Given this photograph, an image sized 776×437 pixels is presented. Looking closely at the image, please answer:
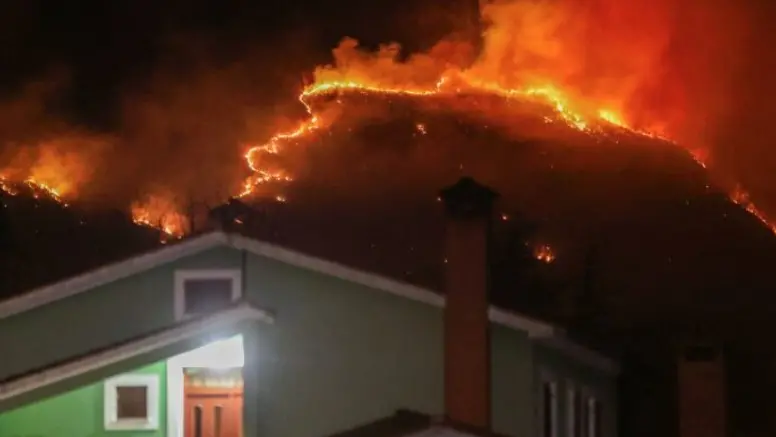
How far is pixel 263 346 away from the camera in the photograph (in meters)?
14.1

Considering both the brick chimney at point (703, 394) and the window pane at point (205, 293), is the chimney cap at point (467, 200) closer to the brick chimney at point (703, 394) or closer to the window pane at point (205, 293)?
the window pane at point (205, 293)

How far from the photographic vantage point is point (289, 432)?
1385cm

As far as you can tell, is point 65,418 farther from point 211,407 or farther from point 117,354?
point 211,407

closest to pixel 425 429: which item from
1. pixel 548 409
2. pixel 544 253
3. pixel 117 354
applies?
pixel 117 354

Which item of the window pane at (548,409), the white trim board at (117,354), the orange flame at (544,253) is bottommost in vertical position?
the window pane at (548,409)

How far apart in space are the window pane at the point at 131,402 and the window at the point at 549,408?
4.84 m

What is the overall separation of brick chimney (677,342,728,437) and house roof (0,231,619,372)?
8.91 feet

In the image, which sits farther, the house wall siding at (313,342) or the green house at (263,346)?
the house wall siding at (313,342)

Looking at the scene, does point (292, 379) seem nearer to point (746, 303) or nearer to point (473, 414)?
point (473, 414)

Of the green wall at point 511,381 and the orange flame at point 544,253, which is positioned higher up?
the orange flame at point 544,253

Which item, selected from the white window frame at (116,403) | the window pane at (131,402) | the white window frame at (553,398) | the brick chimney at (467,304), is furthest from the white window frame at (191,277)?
the white window frame at (553,398)

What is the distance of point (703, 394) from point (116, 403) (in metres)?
7.94

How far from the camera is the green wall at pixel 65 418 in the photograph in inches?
512

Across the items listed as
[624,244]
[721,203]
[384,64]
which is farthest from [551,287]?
[384,64]
